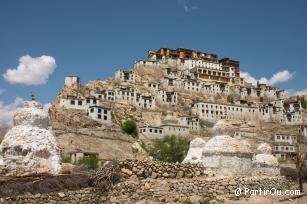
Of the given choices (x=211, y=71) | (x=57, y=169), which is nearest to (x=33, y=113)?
(x=57, y=169)

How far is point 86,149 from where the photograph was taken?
206 ft

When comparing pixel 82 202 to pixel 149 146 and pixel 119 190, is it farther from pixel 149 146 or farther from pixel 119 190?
pixel 149 146

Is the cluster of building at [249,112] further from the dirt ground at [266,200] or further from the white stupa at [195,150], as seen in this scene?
the dirt ground at [266,200]

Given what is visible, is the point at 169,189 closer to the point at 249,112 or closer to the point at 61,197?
the point at 61,197

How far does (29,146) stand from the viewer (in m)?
14.6

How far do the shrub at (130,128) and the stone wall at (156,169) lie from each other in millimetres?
61975

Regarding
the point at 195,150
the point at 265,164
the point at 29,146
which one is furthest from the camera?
the point at 195,150

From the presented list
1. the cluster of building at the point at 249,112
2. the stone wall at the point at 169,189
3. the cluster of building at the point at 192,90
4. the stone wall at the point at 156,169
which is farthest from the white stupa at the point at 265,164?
the cluster of building at the point at 249,112

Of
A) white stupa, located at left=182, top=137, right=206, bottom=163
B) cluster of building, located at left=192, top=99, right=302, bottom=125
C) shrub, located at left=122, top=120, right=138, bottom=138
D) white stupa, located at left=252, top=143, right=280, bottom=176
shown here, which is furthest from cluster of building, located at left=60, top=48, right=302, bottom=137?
white stupa, located at left=252, top=143, right=280, bottom=176

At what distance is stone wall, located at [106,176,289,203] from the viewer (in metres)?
14.5

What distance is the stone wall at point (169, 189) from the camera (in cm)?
1447

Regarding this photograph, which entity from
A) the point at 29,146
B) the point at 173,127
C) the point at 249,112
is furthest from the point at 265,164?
the point at 249,112

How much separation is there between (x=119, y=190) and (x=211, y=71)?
103 meters

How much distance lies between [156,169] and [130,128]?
64.9 m
